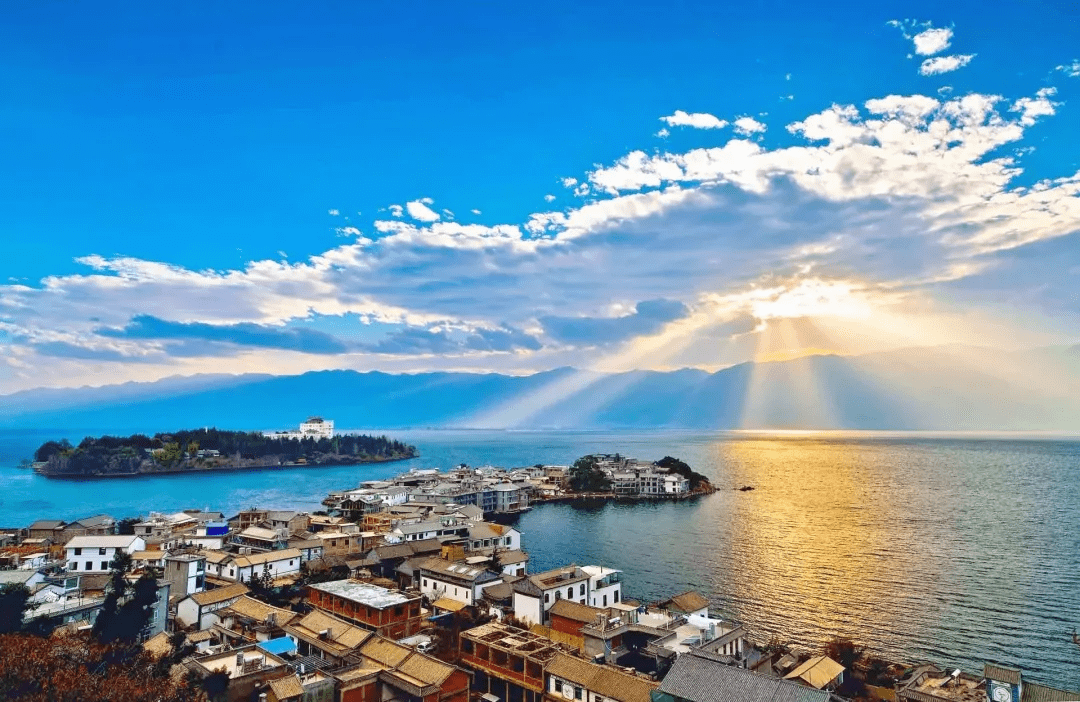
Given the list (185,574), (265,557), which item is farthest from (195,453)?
(185,574)

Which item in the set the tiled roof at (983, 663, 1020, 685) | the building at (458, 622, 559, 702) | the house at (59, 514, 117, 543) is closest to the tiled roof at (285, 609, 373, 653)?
the building at (458, 622, 559, 702)

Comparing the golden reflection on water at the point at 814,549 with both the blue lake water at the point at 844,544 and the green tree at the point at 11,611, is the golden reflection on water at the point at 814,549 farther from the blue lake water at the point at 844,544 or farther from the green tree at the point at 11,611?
the green tree at the point at 11,611

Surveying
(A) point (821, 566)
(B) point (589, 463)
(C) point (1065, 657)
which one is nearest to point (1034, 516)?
(A) point (821, 566)

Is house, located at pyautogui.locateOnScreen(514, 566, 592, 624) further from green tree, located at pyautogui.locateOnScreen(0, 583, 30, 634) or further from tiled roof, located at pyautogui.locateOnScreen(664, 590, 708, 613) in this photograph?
green tree, located at pyautogui.locateOnScreen(0, 583, 30, 634)

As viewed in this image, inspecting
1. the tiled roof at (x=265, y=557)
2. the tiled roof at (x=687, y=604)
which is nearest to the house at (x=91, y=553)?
the tiled roof at (x=265, y=557)

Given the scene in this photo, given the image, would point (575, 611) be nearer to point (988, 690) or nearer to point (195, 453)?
point (988, 690)

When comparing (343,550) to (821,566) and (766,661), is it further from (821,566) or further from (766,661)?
(821,566)
